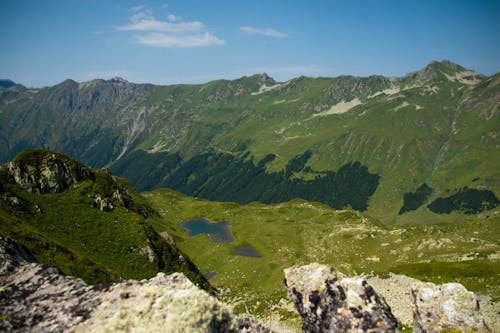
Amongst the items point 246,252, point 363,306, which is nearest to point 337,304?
point 363,306

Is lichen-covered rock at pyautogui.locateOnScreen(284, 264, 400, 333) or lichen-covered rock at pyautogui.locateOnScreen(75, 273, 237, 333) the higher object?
lichen-covered rock at pyautogui.locateOnScreen(75, 273, 237, 333)

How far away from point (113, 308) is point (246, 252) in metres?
153

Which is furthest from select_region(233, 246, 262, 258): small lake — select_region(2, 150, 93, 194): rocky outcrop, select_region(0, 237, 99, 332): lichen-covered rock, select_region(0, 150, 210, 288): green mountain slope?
select_region(0, 237, 99, 332): lichen-covered rock

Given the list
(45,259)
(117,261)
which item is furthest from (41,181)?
(45,259)

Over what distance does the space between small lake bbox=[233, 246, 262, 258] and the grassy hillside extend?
2.20 metres

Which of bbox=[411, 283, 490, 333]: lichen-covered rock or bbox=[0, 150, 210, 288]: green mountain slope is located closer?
bbox=[411, 283, 490, 333]: lichen-covered rock

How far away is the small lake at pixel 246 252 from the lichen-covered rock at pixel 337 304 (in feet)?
459

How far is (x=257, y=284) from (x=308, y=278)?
10681 cm

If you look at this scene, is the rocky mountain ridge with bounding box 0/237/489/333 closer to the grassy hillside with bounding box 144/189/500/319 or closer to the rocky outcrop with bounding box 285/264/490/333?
the rocky outcrop with bounding box 285/264/490/333

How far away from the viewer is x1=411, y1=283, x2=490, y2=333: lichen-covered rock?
69.8 feet

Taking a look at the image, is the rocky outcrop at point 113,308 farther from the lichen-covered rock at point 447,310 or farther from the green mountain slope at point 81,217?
the green mountain slope at point 81,217

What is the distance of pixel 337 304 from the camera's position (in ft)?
68.0

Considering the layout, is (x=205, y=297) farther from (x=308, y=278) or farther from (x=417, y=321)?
(x=417, y=321)

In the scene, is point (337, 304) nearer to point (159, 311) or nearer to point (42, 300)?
point (159, 311)
